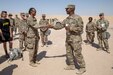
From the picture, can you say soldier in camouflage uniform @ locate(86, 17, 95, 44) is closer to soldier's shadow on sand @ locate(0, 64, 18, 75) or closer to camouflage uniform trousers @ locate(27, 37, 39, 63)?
camouflage uniform trousers @ locate(27, 37, 39, 63)

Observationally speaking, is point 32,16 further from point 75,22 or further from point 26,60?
point 26,60

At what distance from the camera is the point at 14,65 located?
7.98 metres

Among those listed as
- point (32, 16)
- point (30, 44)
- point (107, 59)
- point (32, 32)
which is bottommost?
point (107, 59)

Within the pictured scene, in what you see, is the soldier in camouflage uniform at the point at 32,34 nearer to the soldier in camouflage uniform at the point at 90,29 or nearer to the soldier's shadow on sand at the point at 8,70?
the soldier's shadow on sand at the point at 8,70

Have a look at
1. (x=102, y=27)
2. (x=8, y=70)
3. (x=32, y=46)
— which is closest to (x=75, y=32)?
(x=32, y=46)

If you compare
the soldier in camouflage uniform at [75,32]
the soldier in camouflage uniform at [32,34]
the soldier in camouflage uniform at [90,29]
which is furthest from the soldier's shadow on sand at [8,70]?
the soldier in camouflage uniform at [90,29]

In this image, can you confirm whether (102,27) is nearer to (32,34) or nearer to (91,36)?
(91,36)

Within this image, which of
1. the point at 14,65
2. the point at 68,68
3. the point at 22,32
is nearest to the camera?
the point at 68,68

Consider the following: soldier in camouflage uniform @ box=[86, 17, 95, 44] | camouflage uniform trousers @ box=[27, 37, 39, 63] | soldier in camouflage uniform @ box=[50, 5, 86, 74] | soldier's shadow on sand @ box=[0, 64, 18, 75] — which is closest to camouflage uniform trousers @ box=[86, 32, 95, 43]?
soldier in camouflage uniform @ box=[86, 17, 95, 44]

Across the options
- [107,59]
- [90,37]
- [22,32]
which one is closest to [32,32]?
[22,32]

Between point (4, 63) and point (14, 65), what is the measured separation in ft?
1.80

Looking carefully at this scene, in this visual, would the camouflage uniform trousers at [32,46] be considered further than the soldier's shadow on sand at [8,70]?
Yes

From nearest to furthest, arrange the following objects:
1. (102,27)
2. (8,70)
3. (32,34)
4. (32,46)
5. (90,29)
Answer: (8,70)
(32,34)
(32,46)
(102,27)
(90,29)

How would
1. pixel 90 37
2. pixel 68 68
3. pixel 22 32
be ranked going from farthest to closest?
pixel 90 37, pixel 22 32, pixel 68 68
